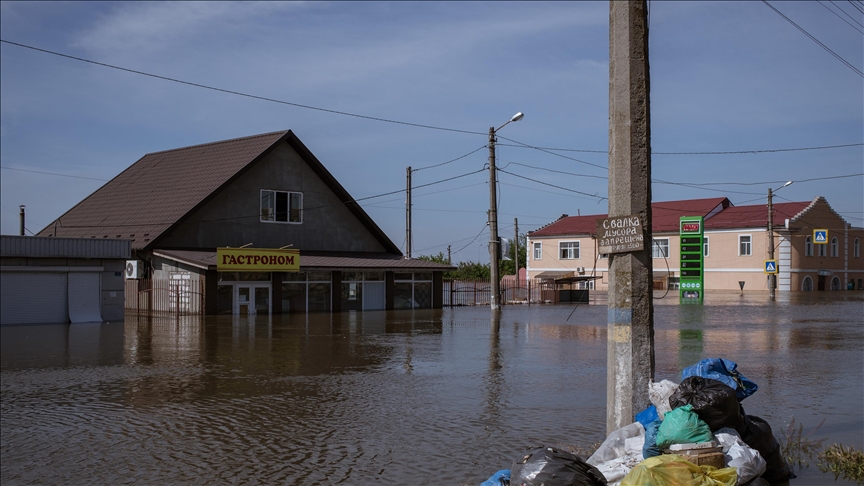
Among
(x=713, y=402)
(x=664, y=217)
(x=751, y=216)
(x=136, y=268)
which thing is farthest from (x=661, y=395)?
(x=664, y=217)

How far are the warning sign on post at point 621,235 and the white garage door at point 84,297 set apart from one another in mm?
27176

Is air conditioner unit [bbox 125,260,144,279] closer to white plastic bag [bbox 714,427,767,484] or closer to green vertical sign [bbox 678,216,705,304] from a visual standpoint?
green vertical sign [bbox 678,216,705,304]

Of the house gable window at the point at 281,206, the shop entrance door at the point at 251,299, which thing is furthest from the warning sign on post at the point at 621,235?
the house gable window at the point at 281,206

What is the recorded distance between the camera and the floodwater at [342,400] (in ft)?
24.6

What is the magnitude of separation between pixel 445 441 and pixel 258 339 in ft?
46.0

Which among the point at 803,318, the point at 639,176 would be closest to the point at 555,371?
the point at 639,176

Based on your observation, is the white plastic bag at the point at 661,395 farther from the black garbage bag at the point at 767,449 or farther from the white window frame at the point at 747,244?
the white window frame at the point at 747,244

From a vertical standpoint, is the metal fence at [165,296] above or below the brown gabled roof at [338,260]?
below

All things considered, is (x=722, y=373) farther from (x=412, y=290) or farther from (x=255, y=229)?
(x=412, y=290)

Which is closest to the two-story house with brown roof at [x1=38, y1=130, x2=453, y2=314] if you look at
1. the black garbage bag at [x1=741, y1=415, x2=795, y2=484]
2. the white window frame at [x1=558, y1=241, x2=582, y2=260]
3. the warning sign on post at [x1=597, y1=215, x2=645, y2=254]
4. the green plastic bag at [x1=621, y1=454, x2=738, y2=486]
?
the white window frame at [x1=558, y1=241, x2=582, y2=260]

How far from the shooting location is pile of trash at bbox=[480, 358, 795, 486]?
511 cm

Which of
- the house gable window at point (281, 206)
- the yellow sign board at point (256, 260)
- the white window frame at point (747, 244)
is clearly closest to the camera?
the yellow sign board at point (256, 260)

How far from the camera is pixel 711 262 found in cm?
5922

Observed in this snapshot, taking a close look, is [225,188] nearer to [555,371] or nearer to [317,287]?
[317,287]
